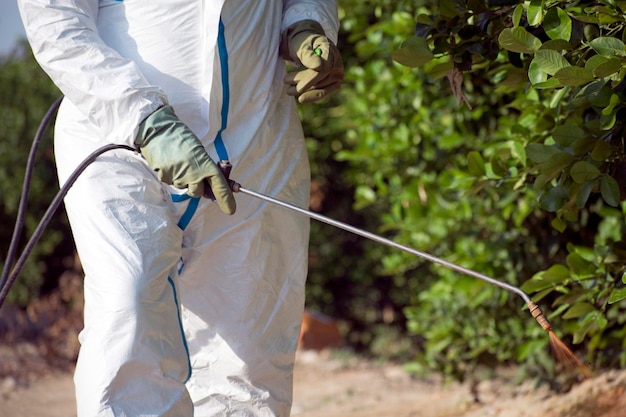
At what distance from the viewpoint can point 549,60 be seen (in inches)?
79.1

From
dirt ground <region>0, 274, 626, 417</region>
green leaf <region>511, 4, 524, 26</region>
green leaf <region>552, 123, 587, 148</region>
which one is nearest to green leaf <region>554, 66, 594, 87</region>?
green leaf <region>511, 4, 524, 26</region>

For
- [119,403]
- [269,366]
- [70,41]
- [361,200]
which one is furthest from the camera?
[361,200]

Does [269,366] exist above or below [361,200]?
above

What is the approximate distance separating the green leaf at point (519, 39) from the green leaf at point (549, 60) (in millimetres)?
51

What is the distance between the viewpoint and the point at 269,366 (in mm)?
2529

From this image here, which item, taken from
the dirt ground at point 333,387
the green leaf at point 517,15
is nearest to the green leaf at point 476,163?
the green leaf at point 517,15

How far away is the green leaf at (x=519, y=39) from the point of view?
206 cm

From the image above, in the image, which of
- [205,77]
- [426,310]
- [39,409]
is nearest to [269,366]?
[205,77]

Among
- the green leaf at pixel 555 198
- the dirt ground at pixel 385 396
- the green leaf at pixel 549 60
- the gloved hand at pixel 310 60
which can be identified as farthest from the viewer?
the dirt ground at pixel 385 396

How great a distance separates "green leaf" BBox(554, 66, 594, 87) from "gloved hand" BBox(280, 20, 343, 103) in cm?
75

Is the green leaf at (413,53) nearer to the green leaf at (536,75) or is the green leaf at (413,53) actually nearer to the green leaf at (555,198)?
the green leaf at (536,75)

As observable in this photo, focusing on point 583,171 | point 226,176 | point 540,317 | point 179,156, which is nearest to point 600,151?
point 583,171

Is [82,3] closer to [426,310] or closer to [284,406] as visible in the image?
[284,406]

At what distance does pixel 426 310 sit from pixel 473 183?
56.8 inches
